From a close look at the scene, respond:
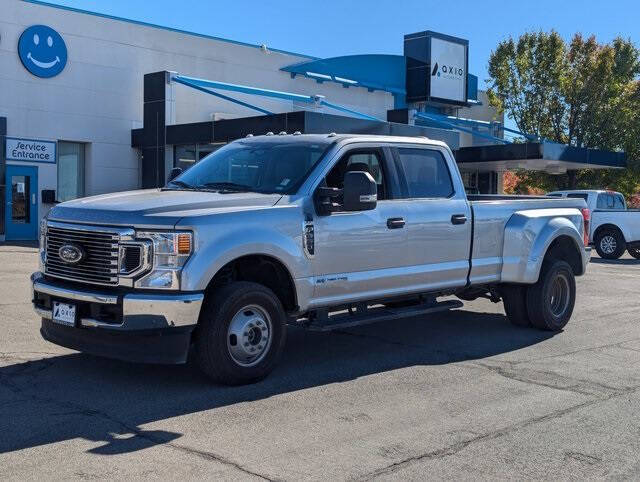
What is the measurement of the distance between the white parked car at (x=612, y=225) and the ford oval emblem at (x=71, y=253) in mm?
17365

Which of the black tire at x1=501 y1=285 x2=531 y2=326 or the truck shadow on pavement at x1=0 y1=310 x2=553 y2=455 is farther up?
the black tire at x1=501 y1=285 x2=531 y2=326

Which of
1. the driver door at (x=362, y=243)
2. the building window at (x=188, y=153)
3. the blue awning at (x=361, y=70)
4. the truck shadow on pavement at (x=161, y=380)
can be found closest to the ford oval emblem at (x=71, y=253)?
the truck shadow on pavement at (x=161, y=380)

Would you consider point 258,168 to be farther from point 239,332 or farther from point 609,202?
point 609,202

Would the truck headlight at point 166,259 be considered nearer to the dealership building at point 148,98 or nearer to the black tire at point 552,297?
the black tire at point 552,297

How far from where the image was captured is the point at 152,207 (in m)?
6.02

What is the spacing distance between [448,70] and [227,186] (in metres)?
24.0

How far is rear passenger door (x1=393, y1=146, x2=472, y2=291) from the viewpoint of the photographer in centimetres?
767

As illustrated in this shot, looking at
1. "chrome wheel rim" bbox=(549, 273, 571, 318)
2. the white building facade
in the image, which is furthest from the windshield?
the white building facade

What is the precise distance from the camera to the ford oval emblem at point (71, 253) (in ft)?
20.1

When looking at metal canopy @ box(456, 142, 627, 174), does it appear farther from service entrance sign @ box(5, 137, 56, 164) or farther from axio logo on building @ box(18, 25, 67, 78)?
service entrance sign @ box(5, 137, 56, 164)

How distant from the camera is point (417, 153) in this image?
8125mm

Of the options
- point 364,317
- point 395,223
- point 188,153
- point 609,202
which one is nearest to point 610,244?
point 609,202

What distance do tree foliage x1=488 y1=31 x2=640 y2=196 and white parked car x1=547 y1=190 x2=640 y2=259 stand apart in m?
11.6

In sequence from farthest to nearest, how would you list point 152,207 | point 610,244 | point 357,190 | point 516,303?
1. point 610,244
2. point 516,303
3. point 357,190
4. point 152,207
